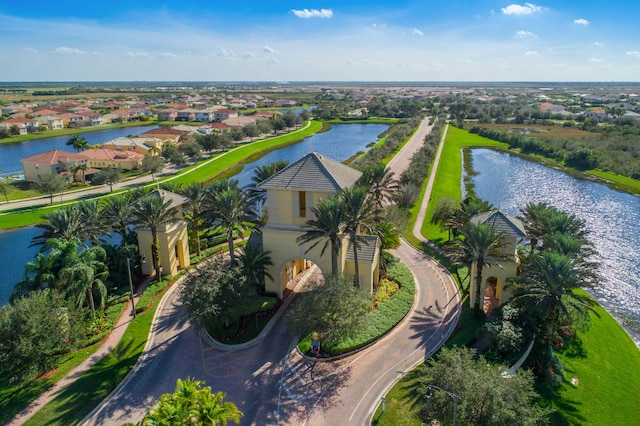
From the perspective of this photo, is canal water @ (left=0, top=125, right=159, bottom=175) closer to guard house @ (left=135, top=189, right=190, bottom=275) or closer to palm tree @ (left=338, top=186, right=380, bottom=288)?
guard house @ (left=135, top=189, right=190, bottom=275)

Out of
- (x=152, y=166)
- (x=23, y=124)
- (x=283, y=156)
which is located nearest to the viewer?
(x=152, y=166)

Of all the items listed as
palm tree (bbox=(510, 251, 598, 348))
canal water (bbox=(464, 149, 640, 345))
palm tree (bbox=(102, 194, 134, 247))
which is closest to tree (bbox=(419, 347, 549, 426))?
palm tree (bbox=(510, 251, 598, 348))

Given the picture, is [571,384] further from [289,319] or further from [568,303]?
[289,319]

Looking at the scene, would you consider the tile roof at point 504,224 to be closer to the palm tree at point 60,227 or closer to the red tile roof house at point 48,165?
the palm tree at point 60,227

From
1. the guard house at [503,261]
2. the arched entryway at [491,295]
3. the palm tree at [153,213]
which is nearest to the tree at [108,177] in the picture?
the palm tree at [153,213]

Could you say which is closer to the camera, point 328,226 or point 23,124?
point 328,226

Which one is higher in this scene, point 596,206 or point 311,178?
point 311,178

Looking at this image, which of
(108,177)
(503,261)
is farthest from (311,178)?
(108,177)

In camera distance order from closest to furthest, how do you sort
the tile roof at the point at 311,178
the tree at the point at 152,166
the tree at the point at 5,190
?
the tile roof at the point at 311,178, the tree at the point at 5,190, the tree at the point at 152,166

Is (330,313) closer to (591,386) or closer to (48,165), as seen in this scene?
(591,386)
